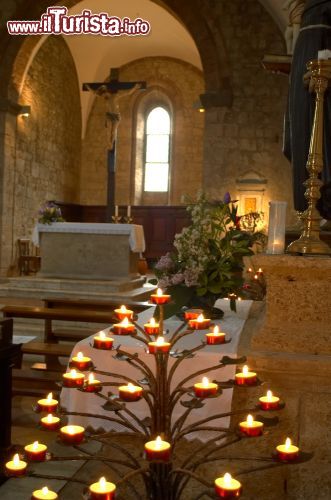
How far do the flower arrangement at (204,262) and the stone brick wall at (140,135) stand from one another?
12616 millimetres

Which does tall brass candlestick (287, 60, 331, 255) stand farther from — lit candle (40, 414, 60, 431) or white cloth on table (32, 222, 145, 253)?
white cloth on table (32, 222, 145, 253)

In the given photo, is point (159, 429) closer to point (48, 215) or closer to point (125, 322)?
point (125, 322)

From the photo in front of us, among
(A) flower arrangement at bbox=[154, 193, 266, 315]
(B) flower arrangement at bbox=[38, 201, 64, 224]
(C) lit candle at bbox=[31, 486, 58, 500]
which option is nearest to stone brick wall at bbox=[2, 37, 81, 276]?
(B) flower arrangement at bbox=[38, 201, 64, 224]

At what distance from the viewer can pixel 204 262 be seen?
2.74 meters

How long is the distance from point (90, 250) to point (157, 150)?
7.91 m

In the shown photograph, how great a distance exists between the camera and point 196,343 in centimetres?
233

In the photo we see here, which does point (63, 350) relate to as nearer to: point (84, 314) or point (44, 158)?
point (84, 314)

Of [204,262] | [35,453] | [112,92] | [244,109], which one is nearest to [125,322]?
[35,453]

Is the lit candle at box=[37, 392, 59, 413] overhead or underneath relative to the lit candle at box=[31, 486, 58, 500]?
overhead

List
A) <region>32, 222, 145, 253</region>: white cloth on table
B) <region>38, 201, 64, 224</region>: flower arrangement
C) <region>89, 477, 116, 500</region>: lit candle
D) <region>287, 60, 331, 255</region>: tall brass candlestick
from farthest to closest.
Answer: <region>38, 201, 64, 224</region>: flower arrangement → <region>32, 222, 145, 253</region>: white cloth on table → <region>287, 60, 331, 255</region>: tall brass candlestick → <region>89, 477, 116, 500</region>: lit candle

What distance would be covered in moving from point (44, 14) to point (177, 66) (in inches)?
205

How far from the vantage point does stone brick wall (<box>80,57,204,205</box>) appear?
15531mm

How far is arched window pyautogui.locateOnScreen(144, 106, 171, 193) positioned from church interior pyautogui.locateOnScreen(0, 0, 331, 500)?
0.04 metres

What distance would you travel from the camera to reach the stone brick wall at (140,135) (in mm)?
15531
